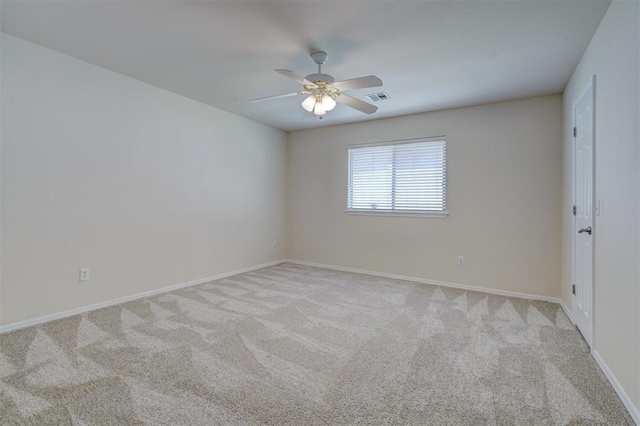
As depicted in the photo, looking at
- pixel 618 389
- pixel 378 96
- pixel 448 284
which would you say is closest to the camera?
pixel 618 389

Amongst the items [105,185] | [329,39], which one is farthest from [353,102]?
[105,185]

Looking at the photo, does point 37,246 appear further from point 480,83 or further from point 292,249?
point 480,83

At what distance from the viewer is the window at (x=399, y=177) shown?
4488mm

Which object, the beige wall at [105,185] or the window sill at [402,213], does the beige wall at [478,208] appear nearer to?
the window sill at [402,213]

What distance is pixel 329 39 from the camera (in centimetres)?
257

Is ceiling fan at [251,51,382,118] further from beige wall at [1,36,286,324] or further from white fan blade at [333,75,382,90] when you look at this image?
beige wall at [1,36,286,324]

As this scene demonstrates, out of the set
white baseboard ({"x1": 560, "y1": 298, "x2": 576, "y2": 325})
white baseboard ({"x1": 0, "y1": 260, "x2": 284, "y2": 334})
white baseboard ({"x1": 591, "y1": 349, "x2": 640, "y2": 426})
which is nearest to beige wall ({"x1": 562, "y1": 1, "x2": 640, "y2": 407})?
white baseboard ({"x1": 591, "y1": 349, "x2": 640, "y2": 426})

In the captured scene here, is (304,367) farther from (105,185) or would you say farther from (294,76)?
(105,185)

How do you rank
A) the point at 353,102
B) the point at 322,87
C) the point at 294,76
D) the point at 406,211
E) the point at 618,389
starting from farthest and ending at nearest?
the point at 406,211 < the point at 353,102 < the point at 322,87 < the point at 294,76 < the point at 618,389

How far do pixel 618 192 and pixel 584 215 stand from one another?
38.3 inches

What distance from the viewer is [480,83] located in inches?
136

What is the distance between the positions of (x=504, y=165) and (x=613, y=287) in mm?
2326

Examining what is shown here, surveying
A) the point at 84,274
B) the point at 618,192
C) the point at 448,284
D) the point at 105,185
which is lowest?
the point at 448,284

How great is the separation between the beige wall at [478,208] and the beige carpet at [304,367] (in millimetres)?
720
